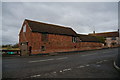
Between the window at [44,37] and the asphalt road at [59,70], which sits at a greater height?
the window at [44,37]

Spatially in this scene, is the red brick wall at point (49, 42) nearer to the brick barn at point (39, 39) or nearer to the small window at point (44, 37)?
the brick barn at point (39, 39)

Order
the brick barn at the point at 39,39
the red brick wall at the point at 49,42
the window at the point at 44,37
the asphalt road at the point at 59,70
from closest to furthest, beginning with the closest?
1. the asphalt road at the point at 59,70
2. the brick barn at the point at 39,39
3. the red brick wall at the point at 49,42
4. the window at the point at 44,37

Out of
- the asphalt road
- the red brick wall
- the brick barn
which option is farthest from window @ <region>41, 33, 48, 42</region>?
the asphalt road

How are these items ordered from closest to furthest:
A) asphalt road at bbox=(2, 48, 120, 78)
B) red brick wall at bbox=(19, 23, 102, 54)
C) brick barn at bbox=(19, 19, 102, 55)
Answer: asphalt road at bbox=(2, 48, 120, 78)
brick barn at bbox=(19, 19, 102, 55)
red brick wall at bbox=(19, 23, 102, 54)

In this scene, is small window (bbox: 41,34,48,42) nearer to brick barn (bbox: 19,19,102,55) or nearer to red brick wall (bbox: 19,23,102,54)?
brick barn (bbox: 19,19,102,55)

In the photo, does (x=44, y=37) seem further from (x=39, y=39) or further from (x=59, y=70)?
(x=59, y=70)

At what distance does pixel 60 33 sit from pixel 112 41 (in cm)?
3980

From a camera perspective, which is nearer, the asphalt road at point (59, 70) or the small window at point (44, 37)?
the asphalt road at point (59, 70)

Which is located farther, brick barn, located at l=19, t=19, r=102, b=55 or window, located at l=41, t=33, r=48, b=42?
window, located at l=41, t=33, r=48, b=42

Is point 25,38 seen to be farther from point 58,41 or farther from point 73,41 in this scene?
point 73,41

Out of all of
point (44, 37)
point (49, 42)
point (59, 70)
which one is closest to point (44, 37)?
point (44, 37)

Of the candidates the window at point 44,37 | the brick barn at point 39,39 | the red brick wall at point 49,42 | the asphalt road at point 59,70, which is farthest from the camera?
the window at point 44,37

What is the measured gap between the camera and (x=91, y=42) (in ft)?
141

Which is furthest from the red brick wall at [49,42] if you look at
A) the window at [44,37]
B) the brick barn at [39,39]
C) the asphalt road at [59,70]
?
the asphalt road at [59,70]
